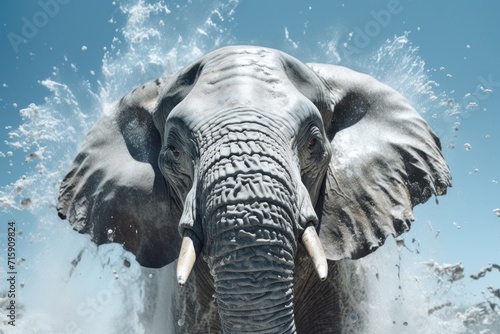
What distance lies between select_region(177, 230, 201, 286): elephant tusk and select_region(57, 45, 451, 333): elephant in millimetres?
11

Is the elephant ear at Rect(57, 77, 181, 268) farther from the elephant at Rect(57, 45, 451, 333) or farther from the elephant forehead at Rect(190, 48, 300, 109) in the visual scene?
the elephant forehead at Rect(190, 48, 300, 109)

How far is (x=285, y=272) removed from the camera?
3.15m

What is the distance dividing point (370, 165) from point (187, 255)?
1994 mm

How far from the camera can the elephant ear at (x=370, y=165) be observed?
4.50 meters

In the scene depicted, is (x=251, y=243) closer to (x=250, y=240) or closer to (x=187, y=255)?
(x=250, y=240)

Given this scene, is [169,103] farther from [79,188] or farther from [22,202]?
[22,202]

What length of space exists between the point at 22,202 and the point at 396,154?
4.66 metres

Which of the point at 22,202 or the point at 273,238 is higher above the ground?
the point at 273,238

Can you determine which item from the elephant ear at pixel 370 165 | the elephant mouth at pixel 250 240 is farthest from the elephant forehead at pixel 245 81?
the elephant ear at pixel 370 165

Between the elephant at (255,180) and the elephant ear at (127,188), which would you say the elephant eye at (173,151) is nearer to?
the elephant at (255,180)

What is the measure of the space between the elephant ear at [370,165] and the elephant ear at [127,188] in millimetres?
1187

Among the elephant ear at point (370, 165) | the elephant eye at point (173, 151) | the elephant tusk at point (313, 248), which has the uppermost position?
the elephant eye at point (173, 151)

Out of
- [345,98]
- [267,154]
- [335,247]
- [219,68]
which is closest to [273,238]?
[267,154]

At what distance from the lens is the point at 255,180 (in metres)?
3.23
